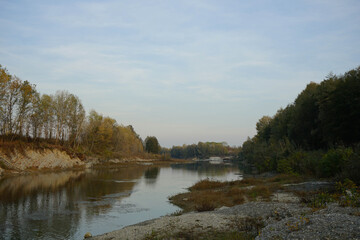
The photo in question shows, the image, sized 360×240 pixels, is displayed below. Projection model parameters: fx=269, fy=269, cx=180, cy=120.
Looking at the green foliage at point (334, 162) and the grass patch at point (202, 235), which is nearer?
the grass patch at point (202, 235)

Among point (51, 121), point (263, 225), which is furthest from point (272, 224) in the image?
point (51, 121)

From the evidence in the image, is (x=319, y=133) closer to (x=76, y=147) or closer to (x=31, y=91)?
(x=31, y=91)

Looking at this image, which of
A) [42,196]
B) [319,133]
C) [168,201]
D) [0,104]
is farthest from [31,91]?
[319,133]

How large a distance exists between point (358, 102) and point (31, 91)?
69.9 metres

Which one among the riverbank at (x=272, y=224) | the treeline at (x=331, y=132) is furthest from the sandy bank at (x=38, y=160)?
the treeline at (x=331, y=132)

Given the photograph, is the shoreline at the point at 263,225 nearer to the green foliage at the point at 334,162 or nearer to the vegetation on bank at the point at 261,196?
the vegetation on bank at the point at 261,196

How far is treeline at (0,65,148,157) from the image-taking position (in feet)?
208

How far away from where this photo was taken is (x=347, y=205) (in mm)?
15336

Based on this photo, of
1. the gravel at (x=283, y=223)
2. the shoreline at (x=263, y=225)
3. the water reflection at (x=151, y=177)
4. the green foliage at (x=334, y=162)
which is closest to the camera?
the gravel at (x=283, y=223)

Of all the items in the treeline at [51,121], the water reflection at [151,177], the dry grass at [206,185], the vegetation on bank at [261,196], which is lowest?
the water reflection at [151,177]

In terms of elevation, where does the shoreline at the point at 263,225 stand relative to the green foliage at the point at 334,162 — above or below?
below

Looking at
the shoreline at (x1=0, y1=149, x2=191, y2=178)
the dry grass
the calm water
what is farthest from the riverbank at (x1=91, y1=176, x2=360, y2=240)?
the shoreline at (x1=0, y1=149, x2=191, y2=178)

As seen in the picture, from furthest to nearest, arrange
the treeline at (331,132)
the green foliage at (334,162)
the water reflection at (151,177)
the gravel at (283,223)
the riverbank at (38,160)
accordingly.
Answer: the water reflection at (151,177) < the riverbank at (38,160) < the treeline at (331,132) < the green foliage at (334,162) < the gravel at (283,223)

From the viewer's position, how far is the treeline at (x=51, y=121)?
208 feet
